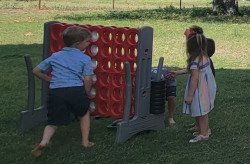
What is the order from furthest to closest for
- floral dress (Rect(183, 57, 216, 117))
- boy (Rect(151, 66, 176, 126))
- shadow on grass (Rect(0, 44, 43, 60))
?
shadow on grass (Rect(0, 44, 43, 60))
boy (Rect(151, 66, 176, 126))
floral dress (Rect(183, 57, 216, 117))

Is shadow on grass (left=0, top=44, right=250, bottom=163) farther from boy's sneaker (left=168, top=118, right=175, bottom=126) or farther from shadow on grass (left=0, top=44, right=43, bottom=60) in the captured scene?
shadow on grass (left=0, top=44, right=43, bottom=60)

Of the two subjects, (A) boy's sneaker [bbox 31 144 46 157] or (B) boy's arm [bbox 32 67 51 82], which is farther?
(B) boy's arm [bbox 32 67 51 82]

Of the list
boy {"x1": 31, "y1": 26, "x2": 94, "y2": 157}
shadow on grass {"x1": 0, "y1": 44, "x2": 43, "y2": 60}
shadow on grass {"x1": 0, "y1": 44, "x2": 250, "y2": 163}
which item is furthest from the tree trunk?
boy {"x1": 31, "y1": 26, "x2": 94, "y2": 157}

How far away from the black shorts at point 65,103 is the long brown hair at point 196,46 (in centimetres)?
117

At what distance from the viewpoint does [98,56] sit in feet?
19.9

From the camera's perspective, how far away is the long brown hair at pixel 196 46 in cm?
573

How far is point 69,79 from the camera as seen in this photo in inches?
216

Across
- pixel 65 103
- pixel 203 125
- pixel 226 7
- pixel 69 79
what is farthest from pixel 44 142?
pixel 226 7

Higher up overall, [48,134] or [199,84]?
[199,84]

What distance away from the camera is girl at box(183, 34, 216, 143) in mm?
5758

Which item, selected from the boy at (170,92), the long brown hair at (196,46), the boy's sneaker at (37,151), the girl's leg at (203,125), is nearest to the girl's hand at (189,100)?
the girl's leg at (203,125)

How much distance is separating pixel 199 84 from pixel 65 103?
1.42m

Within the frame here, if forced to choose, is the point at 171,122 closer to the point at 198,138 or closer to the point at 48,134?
the point at 198,138

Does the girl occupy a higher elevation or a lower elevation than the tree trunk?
lower
